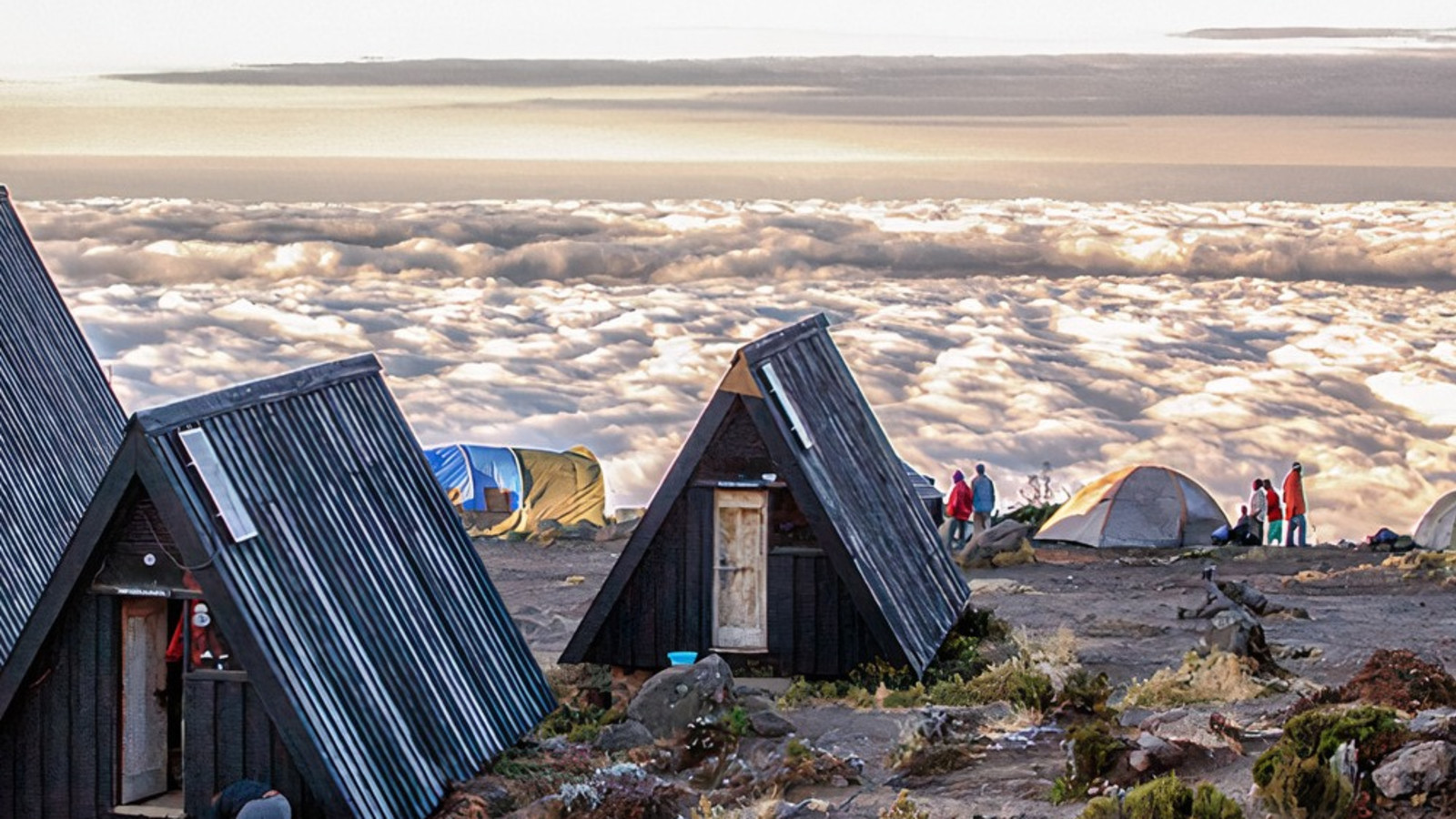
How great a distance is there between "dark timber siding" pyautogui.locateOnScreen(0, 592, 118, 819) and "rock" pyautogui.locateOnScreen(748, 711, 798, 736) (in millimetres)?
5930

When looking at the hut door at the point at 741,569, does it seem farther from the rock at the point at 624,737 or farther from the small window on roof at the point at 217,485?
the small window on roof at the point at 217,485

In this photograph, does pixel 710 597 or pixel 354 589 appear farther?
pixel 710 597

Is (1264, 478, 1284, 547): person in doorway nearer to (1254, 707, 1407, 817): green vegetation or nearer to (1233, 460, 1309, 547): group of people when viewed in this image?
(1233, 460, 1309, 547): group of people

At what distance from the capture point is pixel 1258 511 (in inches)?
1462

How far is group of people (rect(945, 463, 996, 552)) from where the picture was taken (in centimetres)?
3450

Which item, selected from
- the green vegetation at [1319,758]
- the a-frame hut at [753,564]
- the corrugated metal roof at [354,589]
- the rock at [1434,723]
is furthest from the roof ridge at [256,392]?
the rock at [1434,723]

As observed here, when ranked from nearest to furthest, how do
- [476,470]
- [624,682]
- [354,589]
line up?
[354,589], [624,682], [476,470]

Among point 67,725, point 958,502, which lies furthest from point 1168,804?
point 958,502

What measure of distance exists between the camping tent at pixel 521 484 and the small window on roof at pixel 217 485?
82.8 ft

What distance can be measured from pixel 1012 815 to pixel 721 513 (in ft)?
19.8

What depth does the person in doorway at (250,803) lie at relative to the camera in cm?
1395

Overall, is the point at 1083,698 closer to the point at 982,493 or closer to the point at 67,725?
the point at 67,725

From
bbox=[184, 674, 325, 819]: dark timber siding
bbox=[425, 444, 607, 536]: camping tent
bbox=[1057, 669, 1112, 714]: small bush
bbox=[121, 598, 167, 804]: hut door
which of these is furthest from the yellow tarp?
bbox=[184, 674, 325, 819]: dark timber siding

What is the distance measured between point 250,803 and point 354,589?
2265 mm
